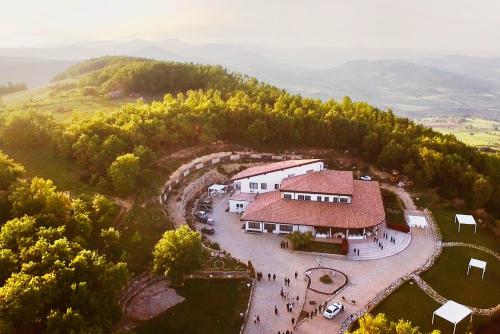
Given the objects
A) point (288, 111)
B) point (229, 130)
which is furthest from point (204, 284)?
point (288, 111)

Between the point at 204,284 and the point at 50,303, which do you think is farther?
the point at 204,284

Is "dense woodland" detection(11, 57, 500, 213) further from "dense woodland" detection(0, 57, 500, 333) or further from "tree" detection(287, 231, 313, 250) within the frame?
"tree" detection(287, 231, 313, 250)

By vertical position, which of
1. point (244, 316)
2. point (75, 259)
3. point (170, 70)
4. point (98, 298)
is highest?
point (170, 70)

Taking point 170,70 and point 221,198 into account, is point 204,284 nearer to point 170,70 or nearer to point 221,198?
point 221,198

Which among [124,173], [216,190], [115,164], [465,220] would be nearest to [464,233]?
[465,220]

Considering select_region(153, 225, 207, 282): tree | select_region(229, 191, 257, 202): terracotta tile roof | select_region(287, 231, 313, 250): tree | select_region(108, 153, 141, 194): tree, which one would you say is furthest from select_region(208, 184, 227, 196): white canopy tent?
select_region(153, 225, 207, 282): tree

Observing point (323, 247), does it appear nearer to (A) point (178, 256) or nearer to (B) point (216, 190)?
(A) point (178, 256)
